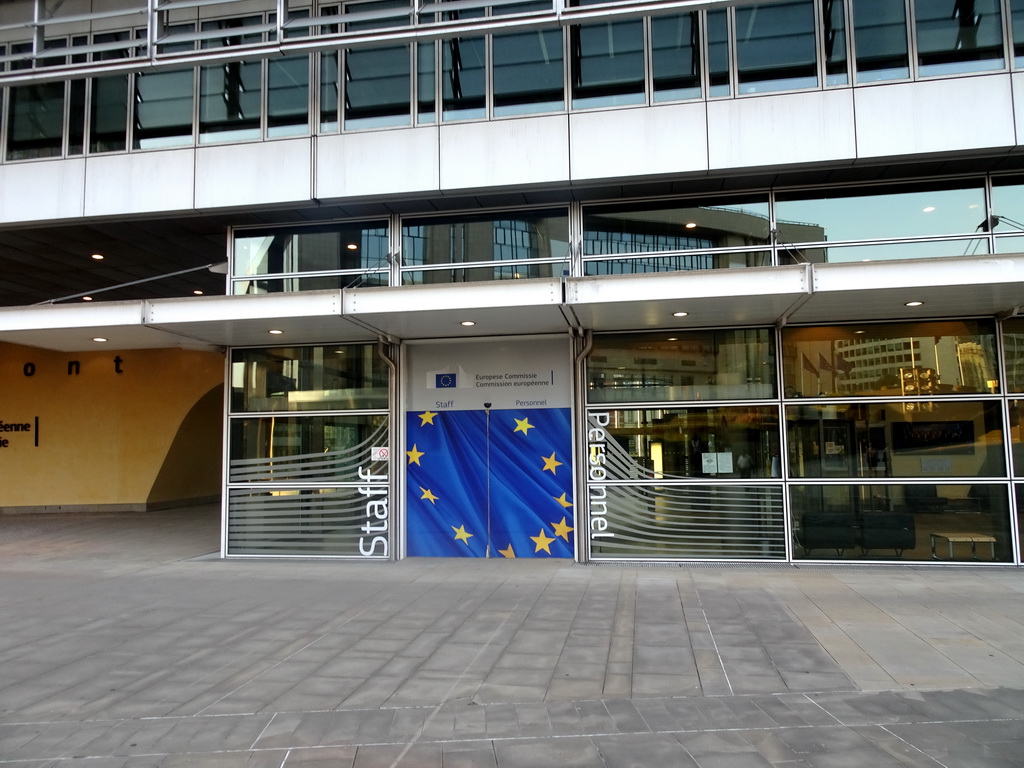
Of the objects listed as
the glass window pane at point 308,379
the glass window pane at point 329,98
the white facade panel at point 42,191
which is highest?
the glass window pane at point 329,98

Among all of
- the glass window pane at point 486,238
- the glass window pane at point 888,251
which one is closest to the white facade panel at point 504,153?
the glass window pane at point 486,238

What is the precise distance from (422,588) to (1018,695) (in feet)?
19.4

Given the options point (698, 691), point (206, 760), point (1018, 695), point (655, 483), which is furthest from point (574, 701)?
point (655, 483)

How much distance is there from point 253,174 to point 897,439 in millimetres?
9725

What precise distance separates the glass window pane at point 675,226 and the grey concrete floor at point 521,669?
441 centimetres

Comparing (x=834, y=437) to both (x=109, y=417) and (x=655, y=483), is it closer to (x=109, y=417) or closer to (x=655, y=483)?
(x=655, y=483)

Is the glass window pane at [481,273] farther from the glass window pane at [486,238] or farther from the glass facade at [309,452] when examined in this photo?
the glass facade at [309,452]

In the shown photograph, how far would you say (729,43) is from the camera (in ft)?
32.1

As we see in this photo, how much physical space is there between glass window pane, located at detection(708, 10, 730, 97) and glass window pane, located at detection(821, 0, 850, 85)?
125 centimetres

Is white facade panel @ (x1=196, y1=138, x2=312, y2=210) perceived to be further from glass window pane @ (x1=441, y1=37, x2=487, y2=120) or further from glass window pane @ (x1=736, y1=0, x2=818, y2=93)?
glass window pane @ (x1=736, y1=0, x2=818, y2=93)

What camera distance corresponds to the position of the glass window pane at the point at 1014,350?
963 centimetres

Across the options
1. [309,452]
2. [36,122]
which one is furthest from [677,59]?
[36,122]

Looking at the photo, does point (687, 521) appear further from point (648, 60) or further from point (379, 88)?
point (379, 88)

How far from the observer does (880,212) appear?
9.78m
